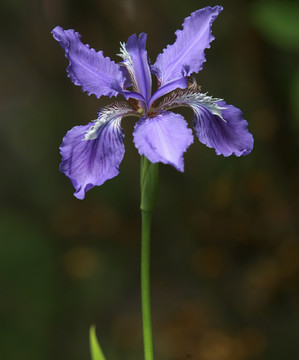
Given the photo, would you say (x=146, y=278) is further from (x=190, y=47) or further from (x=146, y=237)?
(x=190, y=47)

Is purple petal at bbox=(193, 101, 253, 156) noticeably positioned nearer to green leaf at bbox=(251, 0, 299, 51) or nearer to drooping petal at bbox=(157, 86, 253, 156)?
drooping petal at bbox=(157, 86, 253, 156)

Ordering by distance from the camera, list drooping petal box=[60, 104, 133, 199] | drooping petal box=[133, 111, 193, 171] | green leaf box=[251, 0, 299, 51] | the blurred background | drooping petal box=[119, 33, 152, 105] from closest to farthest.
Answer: drooping petal box=[133, 111, 193, 171] → drooping petal box=[60, 104, 133, 199] → drooping petal box=[119, 33, 152, 105] → green leaf box=[251, 0, 299, 51] → the blurred background

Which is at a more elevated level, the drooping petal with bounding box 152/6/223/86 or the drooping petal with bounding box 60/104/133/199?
the drooping petal with bounding box 152/6/223/86

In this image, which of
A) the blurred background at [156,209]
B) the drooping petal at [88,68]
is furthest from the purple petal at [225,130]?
the blurred background at [156,209]

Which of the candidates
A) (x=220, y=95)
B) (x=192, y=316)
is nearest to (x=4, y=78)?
(x=220, y=95)

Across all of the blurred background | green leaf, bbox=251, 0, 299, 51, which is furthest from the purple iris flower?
the blurred background

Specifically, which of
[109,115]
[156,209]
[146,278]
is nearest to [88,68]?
[109,115]
